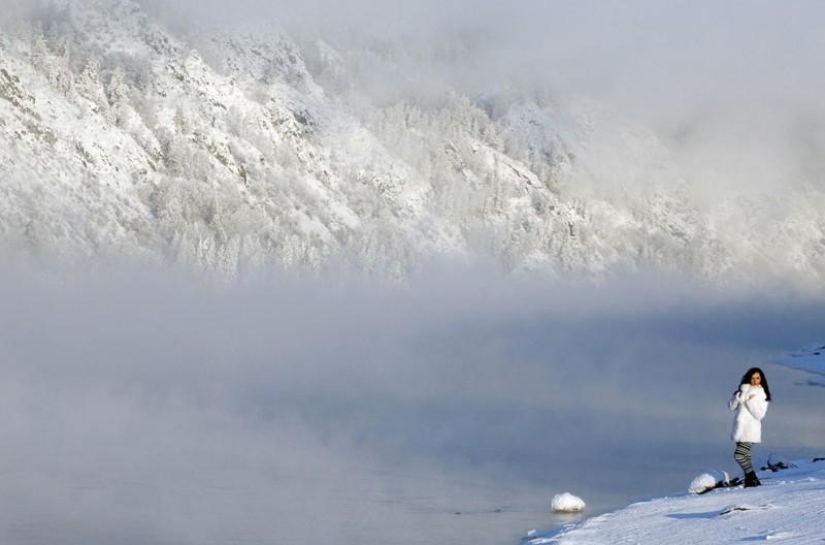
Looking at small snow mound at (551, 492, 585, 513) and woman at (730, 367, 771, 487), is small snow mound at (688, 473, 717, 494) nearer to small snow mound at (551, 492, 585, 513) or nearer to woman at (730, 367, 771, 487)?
Answer: small snow mound at (551, 492, 585, 513)

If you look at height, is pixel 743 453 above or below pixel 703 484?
below

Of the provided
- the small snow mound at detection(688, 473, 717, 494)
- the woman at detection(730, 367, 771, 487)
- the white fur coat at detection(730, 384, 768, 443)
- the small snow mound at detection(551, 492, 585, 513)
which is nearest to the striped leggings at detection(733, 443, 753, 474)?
the woman at detection(730, 367, 771, 487)

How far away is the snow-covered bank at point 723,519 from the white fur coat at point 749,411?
5.46 feet

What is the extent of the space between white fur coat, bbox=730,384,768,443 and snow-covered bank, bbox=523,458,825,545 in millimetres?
1664

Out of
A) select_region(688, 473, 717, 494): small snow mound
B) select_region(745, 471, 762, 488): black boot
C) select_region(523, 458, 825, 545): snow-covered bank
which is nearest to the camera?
select_region(523, 458, 825, 545): snow-covered bank

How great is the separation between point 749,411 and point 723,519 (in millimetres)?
3378

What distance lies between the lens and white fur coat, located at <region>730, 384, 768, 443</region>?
1211 inches

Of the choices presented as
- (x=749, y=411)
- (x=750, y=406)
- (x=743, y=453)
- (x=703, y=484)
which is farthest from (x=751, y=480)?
(x=703, y=484)

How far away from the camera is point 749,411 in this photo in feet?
101

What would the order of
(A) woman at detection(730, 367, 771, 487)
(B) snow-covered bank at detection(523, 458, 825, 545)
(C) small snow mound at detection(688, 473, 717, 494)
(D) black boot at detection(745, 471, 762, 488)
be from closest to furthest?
(B) snow-covered bank at detection(523, 458, 825, 545)
(A) woman at detection(730, 367, 771, 487)
(D) black boot at detection(745, 471, 762, 488)
(C) small snow mound at detection(688, 473, 717, 494)

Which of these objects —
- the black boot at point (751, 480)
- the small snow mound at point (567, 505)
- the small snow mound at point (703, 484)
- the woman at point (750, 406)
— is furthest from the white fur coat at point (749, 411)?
the small snow mound at point (567, 505)

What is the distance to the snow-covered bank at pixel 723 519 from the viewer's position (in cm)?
2648

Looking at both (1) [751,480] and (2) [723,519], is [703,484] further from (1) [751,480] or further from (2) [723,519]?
(2) [723,519]

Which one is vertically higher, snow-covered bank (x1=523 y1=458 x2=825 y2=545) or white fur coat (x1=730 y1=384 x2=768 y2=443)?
white fur coat (x1=730 y1=384 x2=768 y2=443)
